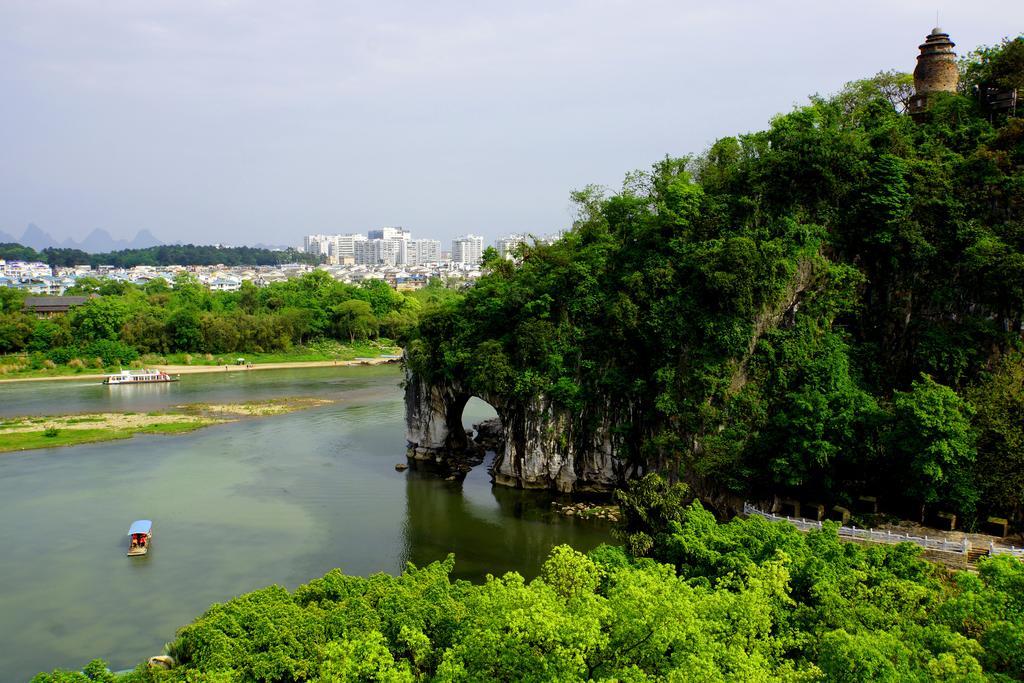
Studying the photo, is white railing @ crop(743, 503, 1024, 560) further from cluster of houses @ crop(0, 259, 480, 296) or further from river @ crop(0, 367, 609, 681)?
cluster of houses @ crop(0, 259, 480, 296)

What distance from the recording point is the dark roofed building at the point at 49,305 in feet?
211

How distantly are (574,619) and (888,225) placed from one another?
755 inches

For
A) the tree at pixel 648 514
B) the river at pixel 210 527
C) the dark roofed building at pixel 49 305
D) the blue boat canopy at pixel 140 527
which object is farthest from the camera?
the dark roofed building at pixel 49 305

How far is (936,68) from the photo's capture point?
1117 inches

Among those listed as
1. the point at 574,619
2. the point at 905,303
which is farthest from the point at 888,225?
the point at 574,619

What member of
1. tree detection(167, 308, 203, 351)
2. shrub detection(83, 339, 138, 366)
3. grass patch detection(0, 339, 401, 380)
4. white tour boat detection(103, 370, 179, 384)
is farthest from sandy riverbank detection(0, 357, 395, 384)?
tree detection(167, 308, 203, 351)

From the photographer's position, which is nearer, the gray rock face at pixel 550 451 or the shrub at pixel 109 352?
the gray rock face at pixel 550 451

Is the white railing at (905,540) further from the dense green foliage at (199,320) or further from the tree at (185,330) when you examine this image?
the tree at (185,330)

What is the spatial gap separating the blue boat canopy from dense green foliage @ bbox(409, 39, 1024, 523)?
12.2m

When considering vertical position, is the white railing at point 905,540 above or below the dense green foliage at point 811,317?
below

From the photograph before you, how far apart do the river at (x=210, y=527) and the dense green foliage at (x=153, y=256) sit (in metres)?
132

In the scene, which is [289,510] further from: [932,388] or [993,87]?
[993,87]

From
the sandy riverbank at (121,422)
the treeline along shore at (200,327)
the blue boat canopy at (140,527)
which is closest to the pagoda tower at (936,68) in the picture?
the blue boat canopy at (140,527)

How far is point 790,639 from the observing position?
40.0 ft
